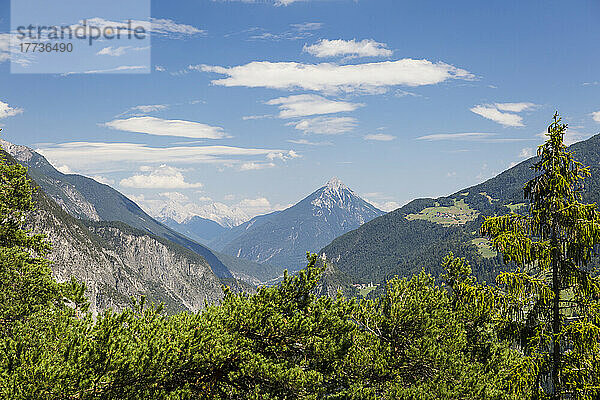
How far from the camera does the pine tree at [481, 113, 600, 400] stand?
12.4 metres

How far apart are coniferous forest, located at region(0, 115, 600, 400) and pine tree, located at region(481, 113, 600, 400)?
0.04 m

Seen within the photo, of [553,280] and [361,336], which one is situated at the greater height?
[553,280]

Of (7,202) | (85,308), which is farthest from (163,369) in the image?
(7,202)

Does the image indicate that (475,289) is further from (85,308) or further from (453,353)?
(85,308)

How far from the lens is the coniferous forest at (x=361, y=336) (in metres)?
12.4

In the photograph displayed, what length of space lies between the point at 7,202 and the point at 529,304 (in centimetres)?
2932

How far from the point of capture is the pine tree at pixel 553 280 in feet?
40.7

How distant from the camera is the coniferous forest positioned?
12430 mm

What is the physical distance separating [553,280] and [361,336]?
→ 8685mm

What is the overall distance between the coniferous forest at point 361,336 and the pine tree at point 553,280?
0.04 metres

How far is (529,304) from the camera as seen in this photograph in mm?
13336

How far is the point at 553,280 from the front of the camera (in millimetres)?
13164

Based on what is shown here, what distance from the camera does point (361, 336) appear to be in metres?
19.2

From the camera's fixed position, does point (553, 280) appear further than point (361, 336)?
No
